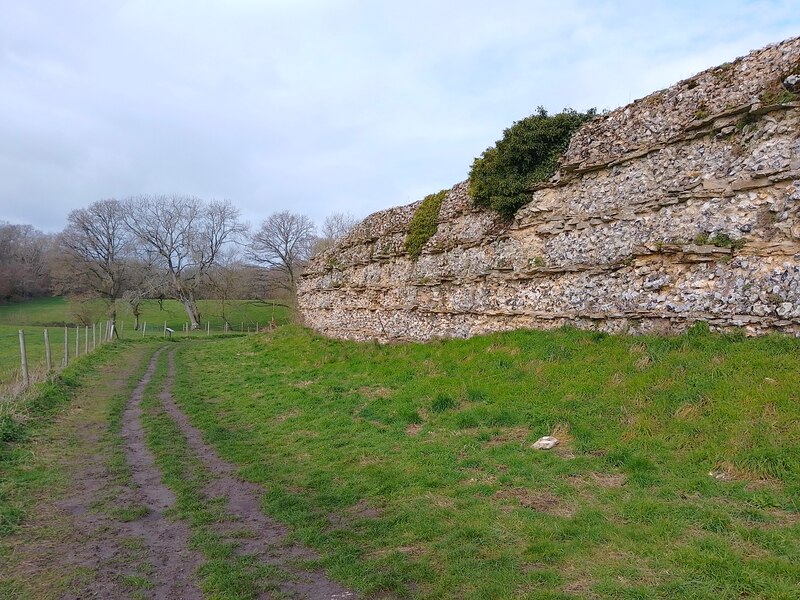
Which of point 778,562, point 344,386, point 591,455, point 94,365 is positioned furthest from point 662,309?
point 94,365

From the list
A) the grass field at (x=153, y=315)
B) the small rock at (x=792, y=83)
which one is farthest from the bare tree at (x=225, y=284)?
the small rock at (x=792, y=83)

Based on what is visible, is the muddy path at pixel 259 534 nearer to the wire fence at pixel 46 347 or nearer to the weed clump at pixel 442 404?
the weed clump at pixel 442 404

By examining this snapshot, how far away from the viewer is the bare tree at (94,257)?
168ft

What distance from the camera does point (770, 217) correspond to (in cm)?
866

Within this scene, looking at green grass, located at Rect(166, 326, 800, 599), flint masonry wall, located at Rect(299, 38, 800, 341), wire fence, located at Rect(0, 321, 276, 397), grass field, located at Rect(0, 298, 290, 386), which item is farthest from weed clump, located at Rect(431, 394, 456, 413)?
grass field, located at Rect(0, 298, 290, 386)

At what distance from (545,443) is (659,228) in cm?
526

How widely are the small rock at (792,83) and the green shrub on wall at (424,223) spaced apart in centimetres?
1016

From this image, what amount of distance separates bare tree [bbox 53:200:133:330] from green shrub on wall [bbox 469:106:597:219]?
152ft

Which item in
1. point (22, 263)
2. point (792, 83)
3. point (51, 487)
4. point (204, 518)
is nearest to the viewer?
point (204, 518)

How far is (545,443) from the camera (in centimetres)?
757

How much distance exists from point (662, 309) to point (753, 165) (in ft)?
9.22

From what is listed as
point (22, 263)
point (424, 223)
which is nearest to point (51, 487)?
point (424, 223)

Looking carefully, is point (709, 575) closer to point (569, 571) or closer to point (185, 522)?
point (569, 571)

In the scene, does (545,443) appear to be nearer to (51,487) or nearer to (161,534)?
(161,534)
